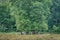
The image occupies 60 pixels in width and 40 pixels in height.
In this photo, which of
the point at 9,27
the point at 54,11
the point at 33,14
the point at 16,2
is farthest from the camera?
the point at 54,11

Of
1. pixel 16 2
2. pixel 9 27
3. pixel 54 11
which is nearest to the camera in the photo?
pixel 16 2

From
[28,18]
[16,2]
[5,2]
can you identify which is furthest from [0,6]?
[28,18]

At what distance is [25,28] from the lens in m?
28.2

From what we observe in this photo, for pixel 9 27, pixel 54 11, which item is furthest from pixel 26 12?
pixel 54 11

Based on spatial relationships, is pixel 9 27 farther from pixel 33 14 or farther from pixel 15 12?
pixel 33 14

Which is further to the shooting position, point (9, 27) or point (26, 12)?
point (9, 27)

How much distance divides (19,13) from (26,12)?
1.09m

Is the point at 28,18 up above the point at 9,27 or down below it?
above

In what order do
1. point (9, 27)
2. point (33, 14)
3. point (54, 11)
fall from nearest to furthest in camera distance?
point (33, 14) < point (9, 27) < point (54, 11)

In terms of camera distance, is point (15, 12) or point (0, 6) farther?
point (0, 6)

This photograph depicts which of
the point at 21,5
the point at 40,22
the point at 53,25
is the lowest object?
the point at 53,25

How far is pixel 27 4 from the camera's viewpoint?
28453 millimetres

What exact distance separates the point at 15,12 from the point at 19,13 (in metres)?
0.77

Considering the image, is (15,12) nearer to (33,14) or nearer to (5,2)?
(33,14)
